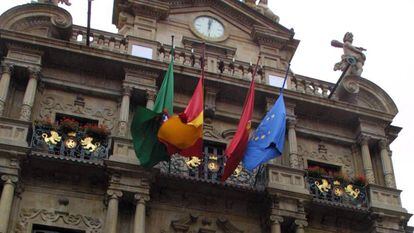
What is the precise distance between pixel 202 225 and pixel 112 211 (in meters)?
2.96

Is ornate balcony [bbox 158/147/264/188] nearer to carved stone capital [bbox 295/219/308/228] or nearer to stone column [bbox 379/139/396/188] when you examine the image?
carved stone capital [bbox 295/219/308/228]

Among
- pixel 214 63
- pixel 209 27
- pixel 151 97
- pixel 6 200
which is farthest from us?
pixel 209 27

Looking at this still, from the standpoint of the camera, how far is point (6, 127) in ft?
70.1

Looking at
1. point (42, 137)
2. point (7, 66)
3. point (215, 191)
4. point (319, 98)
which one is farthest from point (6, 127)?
point (319, 98)

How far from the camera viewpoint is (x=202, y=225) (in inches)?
872

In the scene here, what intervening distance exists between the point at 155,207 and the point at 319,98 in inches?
287

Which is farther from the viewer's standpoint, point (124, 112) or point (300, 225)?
point (124, 112)

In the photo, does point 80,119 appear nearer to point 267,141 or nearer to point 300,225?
point 267,141

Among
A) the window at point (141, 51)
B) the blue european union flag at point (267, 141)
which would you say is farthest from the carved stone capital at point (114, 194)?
the window at point (141, 51)

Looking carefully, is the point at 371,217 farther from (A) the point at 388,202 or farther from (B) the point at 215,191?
(B) the point at 215,191

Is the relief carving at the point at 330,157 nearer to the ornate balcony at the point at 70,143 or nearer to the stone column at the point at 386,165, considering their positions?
the stone column at the point at 386,165

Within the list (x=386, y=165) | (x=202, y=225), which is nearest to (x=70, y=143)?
(x=202, y=225)

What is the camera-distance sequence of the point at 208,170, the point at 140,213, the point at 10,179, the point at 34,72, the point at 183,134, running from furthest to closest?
the point at 34,72, the point at 208,170, the point at 183,134, the point at 140,213, the point at 10,179

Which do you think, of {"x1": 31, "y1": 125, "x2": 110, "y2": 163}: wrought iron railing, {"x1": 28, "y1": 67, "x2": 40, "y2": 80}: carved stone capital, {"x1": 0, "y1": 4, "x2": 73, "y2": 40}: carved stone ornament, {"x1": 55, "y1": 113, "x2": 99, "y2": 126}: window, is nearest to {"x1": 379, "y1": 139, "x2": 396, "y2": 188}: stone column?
{"x1": 31, "y1": 125, "x2": 110, "y2": 163}: wrought iron railing
